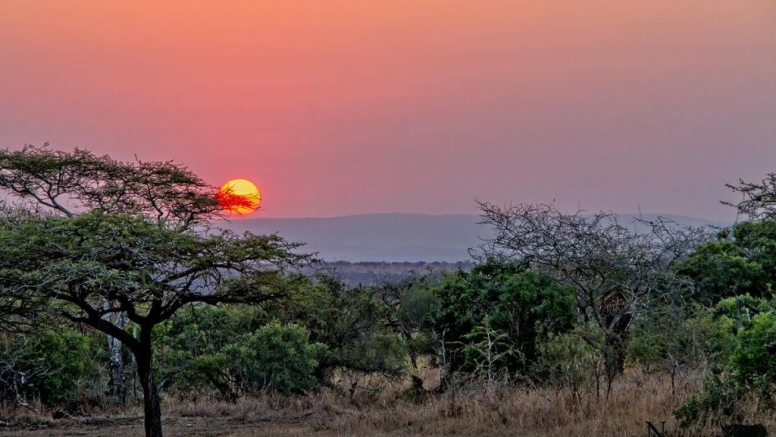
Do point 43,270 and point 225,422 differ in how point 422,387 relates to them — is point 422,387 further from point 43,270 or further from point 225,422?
point 43,270

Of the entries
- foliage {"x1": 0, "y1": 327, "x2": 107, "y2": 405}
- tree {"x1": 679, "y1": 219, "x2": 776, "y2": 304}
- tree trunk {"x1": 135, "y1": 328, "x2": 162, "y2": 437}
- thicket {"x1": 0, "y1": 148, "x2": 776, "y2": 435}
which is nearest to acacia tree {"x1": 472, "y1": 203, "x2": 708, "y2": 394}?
thicket {"x1": 0, "y1": 148, "x2": 776, "y2": 435}

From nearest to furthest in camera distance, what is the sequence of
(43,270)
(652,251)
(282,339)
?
(43,270) < (652,251) < (282,339)

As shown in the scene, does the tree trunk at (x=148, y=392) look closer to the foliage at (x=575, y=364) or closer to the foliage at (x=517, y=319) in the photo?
the foliage at (x=517, y=319)

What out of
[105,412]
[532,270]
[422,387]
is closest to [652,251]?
[532,270]

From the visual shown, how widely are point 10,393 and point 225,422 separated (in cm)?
648

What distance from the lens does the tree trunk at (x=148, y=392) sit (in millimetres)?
14312

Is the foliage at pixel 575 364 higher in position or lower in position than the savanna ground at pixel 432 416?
higher

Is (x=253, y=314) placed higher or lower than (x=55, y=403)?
higher

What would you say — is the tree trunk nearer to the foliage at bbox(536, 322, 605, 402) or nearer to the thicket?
the thicket

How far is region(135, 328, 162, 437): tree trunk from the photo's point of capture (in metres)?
14.3

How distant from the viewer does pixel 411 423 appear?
Result: 1505cm

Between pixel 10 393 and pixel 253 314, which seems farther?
pixel 253 314

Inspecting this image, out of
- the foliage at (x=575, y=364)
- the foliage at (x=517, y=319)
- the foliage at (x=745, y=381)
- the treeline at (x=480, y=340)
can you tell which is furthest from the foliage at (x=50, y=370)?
the foliage at (x=745, y=381)

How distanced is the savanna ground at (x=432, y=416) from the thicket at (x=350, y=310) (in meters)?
0.42
